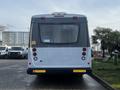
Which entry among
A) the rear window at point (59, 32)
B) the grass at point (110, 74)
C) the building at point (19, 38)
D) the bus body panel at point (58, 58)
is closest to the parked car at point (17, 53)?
the building at point (19, 38)

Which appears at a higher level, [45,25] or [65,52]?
[45,25]

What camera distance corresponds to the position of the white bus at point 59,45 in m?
15.8

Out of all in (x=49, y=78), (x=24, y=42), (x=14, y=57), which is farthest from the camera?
(x=24, y=42)

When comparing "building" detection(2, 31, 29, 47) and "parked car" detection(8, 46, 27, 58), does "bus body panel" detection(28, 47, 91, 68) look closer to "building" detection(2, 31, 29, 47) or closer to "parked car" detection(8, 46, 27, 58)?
"parked car" detection(8, 46, 27, 58)

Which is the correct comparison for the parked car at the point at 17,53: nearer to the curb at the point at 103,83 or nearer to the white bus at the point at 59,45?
the curb at the point at 103,83

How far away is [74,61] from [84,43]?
90 centimetres

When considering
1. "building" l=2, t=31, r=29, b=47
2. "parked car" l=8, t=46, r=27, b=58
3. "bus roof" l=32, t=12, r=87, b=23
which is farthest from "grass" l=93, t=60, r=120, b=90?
"building" l=2, t=31, r=29, b=47

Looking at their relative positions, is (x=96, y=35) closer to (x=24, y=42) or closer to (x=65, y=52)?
(x=24, y=42)

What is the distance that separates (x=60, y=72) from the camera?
51.5ft

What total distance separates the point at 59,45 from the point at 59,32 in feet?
2.14

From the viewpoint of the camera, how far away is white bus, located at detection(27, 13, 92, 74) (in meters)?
15.8

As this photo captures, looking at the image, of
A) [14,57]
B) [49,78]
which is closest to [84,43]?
[49,78]

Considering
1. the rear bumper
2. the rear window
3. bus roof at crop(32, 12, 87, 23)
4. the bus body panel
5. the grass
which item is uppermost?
bus roof at crop(32, 12, 87, 23)

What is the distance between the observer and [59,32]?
1622 centimetres
